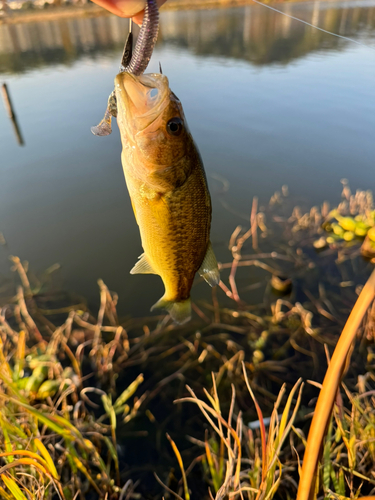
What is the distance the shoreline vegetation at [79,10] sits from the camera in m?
36.3

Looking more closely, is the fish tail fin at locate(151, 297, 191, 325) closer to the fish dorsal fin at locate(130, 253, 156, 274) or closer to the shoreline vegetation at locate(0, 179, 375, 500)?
the fish dorsal fin at locate(130, 253, 156, 274)

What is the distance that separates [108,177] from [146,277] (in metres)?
4.01

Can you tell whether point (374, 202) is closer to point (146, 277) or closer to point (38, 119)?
point (146, 277)

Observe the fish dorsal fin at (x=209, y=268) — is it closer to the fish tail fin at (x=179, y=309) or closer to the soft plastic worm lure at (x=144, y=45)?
the fish tail fin at (x=179, y=309)

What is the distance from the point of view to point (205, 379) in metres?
3.86

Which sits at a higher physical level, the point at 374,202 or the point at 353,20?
the point at 353,20

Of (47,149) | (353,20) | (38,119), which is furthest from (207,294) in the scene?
(353,20)

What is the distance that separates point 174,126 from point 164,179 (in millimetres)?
240

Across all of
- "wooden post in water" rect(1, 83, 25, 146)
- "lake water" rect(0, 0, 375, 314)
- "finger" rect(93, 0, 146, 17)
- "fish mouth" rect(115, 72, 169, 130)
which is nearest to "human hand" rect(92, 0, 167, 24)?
"finger" rect(93, 0, 146, 17)

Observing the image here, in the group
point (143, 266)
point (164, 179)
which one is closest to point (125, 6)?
point (164, 179)

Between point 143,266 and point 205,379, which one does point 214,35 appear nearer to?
point 205,379

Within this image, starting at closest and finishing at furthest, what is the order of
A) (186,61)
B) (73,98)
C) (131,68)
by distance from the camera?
(131,68)
(73,98)
(186,61)

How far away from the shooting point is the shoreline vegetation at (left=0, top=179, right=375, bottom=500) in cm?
224

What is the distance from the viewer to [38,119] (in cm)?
1162
